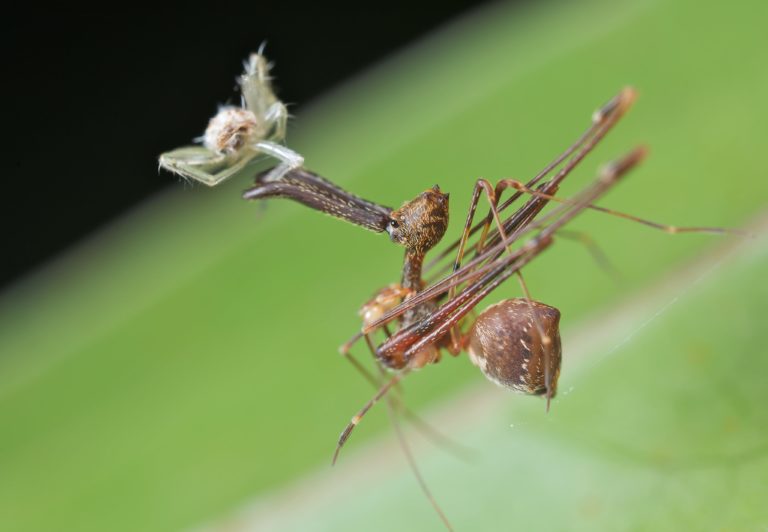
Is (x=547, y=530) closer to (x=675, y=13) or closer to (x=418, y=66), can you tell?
(x=675, y=13)

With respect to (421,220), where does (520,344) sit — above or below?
below

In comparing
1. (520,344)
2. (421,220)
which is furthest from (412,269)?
(520,344)

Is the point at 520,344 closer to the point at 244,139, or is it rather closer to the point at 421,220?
the point at 421,220

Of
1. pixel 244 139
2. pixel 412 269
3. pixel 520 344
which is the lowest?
pixel 520 344

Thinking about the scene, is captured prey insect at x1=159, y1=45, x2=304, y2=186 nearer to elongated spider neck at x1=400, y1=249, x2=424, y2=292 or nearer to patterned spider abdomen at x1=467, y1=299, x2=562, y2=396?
elongated spider neck at x1=400, y1=249, x2=424, y2=292

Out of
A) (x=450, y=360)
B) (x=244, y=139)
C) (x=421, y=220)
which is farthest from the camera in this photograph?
(x=450, y=360)

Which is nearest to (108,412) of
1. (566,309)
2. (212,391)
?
(212,391)
